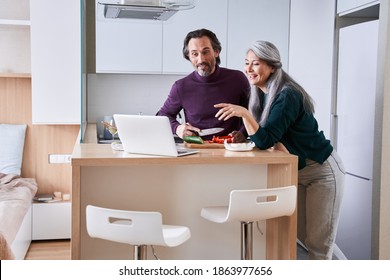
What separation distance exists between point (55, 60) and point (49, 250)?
4.29ft

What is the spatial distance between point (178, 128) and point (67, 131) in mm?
1691

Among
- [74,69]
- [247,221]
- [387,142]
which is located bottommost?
[247,221]

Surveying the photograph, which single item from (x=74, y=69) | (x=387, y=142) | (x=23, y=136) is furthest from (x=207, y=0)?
(x=387, y=142)

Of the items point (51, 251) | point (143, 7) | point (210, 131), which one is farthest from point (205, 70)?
point (51, 251)

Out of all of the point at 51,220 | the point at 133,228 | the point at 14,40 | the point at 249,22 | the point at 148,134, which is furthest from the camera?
the point at 249,22

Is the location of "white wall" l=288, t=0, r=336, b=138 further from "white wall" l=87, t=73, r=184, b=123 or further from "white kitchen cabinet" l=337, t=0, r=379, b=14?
"white wall" l=87, t=73, r=184, b=123

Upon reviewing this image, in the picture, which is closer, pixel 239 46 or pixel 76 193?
pixel 76 193

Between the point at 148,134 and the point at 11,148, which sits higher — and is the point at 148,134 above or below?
above

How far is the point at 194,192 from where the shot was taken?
111 inches

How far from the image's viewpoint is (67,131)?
4.65 meters

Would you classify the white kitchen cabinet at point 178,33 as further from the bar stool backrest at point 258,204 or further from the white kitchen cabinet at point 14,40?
the bar stool backrest at point 258,204

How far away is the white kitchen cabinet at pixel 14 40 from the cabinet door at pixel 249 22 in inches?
60.0

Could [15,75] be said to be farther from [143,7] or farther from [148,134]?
[148,134]

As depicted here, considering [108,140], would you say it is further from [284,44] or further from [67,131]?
[284,44]
